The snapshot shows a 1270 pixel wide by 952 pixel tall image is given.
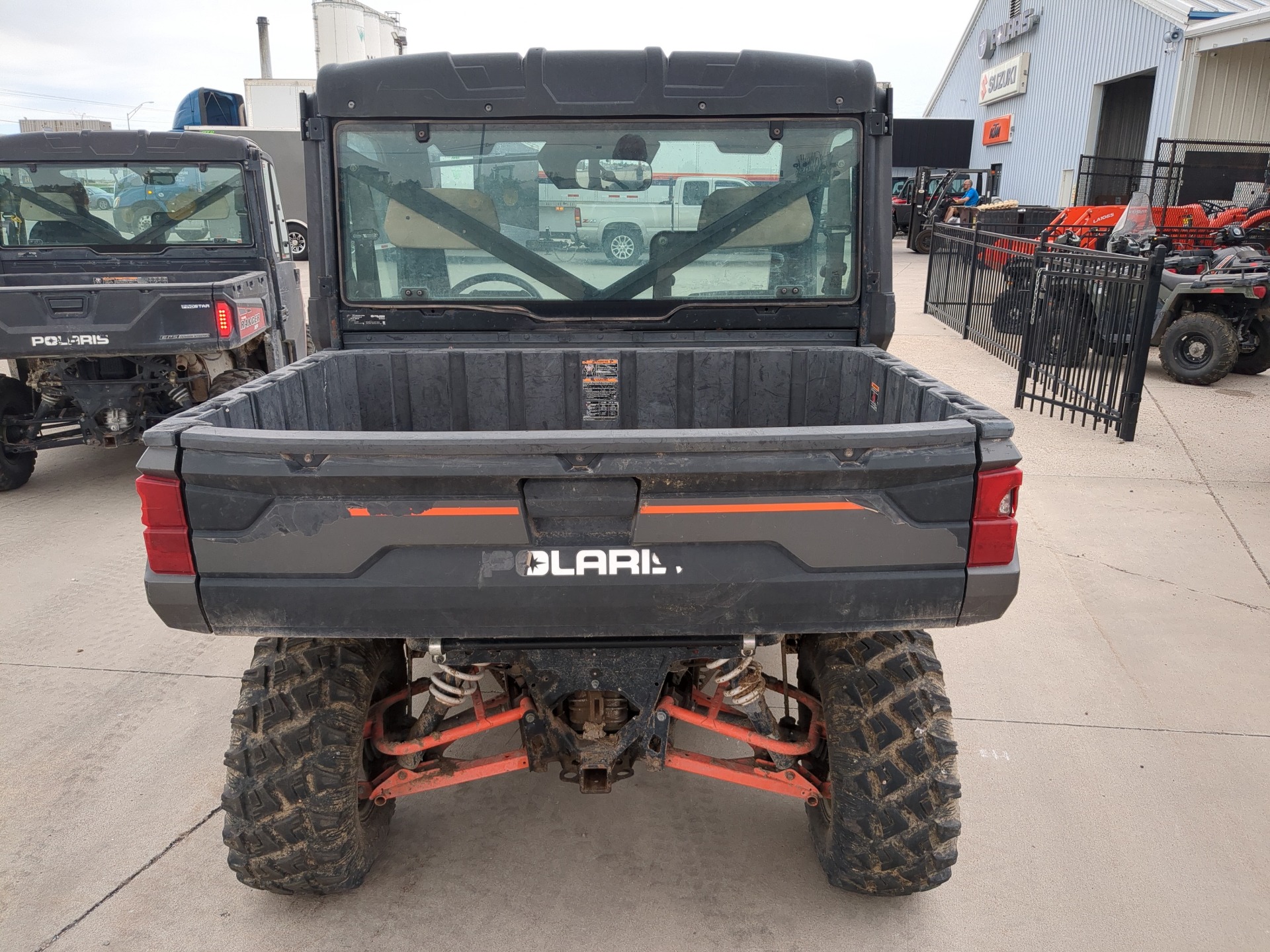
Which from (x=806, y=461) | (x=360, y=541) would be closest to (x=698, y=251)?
(x=806, y=461)

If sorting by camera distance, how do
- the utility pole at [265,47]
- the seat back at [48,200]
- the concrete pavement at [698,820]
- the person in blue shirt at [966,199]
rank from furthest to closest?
the utility pole at [265,47], the person in blue shirt at [966,199], the seat back at [48,200], the concrete pavement at [698,820]

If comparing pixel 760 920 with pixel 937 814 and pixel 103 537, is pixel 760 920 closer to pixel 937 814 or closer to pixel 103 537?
pixel 937 814

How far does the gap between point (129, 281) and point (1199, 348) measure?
33.6ft

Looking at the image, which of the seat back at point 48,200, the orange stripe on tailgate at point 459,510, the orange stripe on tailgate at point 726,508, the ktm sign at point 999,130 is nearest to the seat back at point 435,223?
the orange stripe on tailgate at point 459,510

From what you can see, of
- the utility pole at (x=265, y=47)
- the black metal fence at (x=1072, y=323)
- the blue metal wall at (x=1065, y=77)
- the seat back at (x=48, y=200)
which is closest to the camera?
the seat back at (x=48, y=200)

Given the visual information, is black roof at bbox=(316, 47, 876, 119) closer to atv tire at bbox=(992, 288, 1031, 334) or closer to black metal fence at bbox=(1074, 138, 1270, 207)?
atv tire at bbox=(992, 288, 1031, 334)

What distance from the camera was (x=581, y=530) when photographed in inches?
84.8

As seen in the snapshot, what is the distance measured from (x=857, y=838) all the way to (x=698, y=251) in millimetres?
2204

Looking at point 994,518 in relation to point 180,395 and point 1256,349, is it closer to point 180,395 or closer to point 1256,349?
point 180,395

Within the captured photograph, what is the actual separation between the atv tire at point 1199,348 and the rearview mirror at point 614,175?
8.38 metres

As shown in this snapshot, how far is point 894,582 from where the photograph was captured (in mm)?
2172

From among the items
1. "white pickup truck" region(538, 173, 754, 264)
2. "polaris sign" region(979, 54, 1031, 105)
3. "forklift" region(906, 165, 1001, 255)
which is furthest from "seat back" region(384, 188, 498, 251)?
"polaris sign" region(979, 54, 1031, 105)

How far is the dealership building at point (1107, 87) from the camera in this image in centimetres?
1738

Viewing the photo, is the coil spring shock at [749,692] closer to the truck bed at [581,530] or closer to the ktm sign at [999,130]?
the truck bed at [581,530]
